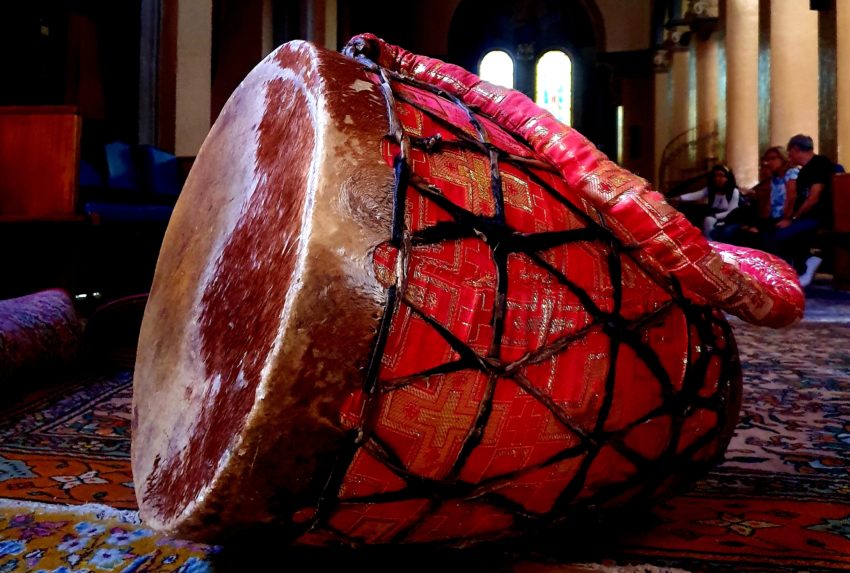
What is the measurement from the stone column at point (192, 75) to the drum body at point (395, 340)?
648 centimetres

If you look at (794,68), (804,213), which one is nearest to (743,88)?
(794,68)

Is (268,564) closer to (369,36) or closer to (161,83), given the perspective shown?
(369,36)

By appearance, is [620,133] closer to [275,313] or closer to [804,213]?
[804,213]

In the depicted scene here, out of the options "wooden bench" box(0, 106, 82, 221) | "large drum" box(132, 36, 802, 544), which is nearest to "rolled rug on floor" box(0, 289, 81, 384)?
"wooden bench" box(0, 106, 82, 221)

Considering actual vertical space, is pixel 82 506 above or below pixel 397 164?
below

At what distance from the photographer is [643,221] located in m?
0.81

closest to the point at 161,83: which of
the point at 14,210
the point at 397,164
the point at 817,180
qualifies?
the point at 14,210

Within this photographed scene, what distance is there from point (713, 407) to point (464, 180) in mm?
542

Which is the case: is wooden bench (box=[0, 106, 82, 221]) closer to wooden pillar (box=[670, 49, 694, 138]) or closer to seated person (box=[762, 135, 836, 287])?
seated person (box=[762, 135, 836, 287])

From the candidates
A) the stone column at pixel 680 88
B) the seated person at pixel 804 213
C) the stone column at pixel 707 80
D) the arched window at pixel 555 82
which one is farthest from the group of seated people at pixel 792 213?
the arched window at pixel 555 82

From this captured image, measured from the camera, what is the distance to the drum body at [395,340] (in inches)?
25.2

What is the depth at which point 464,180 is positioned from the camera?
77cm

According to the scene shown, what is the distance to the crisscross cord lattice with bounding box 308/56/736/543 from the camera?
2.25ft

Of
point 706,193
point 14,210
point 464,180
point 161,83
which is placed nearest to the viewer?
point 464,180
